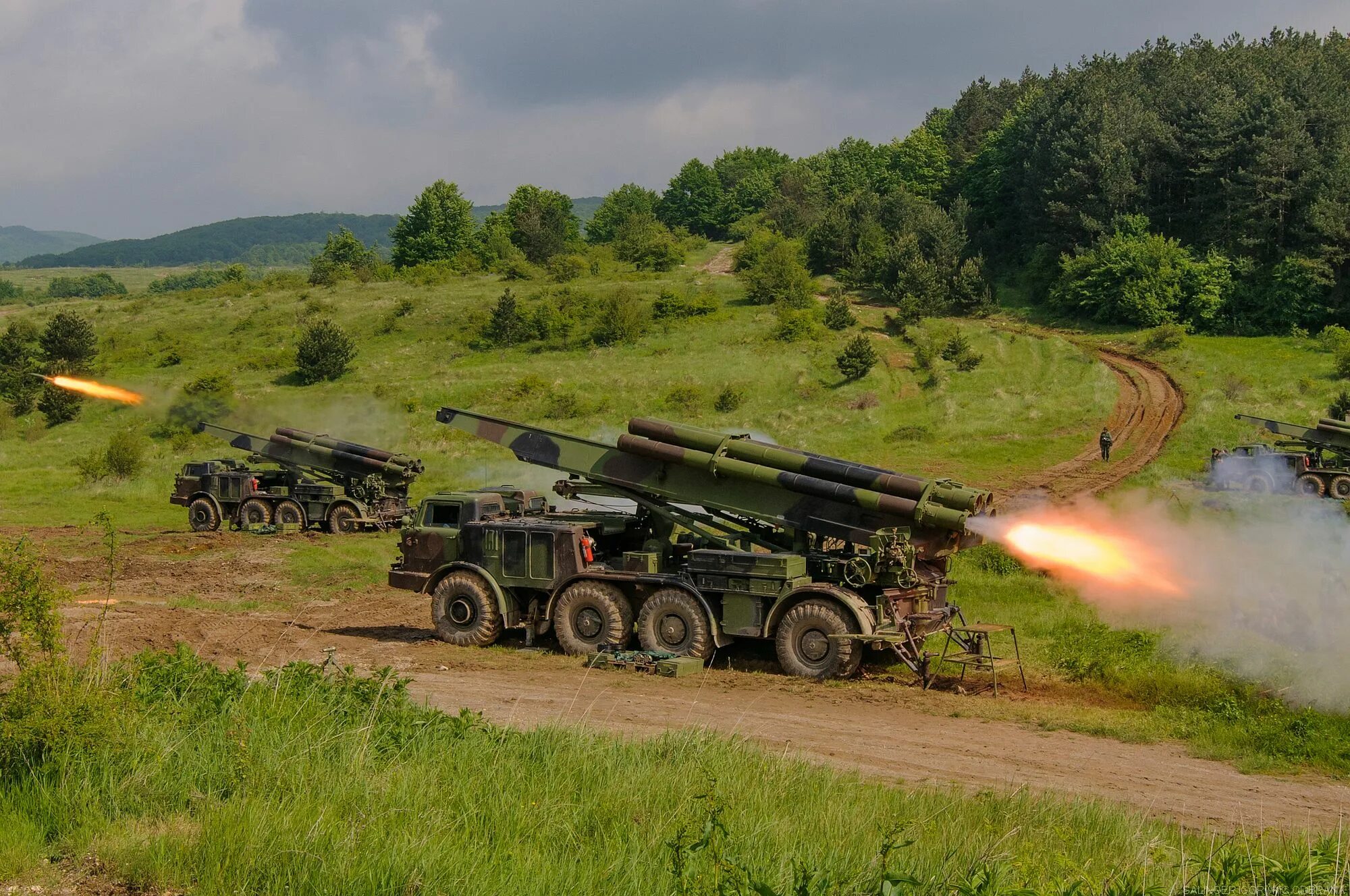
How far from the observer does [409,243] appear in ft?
380

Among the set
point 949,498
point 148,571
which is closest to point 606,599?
point 949,498

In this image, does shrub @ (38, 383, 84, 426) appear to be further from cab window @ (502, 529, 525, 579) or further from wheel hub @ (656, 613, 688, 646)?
wheel hub @ (656, 613, 688, 646)

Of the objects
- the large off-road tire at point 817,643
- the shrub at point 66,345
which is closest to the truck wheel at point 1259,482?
the large off-road tire at point 817,643

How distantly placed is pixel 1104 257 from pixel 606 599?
5848cm

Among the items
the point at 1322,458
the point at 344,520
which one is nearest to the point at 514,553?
the point at 344,520

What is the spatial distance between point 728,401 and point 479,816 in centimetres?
4418

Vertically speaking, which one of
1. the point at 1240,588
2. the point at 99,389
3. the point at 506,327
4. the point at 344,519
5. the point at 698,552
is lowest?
the point at 344,519

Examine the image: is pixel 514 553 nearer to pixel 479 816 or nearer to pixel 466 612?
pixel 466 612

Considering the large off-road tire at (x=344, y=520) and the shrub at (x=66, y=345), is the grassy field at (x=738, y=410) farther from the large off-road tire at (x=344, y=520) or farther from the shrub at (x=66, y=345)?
the shrub at (x=66, y=345)

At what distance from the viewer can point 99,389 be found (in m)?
39.2

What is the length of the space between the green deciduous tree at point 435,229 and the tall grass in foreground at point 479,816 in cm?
10480

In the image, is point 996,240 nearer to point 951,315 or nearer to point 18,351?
point 951,315

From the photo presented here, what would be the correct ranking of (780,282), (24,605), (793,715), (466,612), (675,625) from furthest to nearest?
(780,282), (466,612), (675,625), (793,715), (24,605)

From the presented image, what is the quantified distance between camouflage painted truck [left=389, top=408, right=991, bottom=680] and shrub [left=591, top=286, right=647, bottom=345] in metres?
44.9
